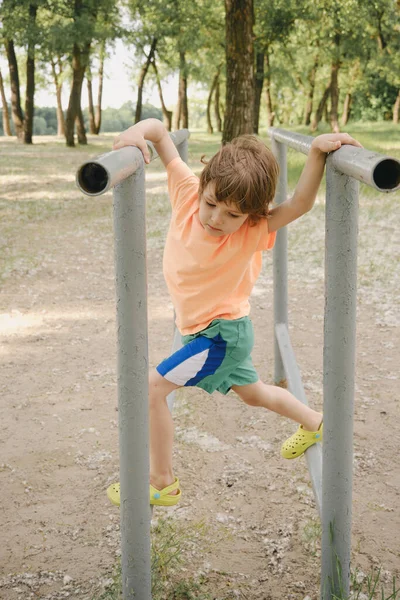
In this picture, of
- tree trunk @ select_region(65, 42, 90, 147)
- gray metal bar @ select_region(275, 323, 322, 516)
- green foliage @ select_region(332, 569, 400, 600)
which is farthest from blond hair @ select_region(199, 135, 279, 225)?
tree trunk @ select_region(65, 42, 90, 147)

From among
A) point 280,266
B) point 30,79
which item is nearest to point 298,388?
point 280,266

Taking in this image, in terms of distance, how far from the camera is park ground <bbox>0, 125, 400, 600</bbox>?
215 cm

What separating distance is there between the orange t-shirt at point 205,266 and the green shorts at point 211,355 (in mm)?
33

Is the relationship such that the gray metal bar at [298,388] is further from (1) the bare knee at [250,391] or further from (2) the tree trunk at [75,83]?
(2) the tree trunk at [75,83]

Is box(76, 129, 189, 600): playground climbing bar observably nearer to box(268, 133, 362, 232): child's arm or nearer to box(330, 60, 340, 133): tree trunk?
box(268, 133, 362, 232): child's arm

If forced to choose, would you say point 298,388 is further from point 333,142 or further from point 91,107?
point 91,107

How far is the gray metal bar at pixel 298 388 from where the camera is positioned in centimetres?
216

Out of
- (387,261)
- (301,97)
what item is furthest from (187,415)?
(301,97)

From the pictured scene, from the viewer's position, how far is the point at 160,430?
80.2 inches

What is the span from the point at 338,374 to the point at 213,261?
0.55 m

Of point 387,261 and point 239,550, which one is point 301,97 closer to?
point 387,261

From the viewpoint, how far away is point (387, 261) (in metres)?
5.80

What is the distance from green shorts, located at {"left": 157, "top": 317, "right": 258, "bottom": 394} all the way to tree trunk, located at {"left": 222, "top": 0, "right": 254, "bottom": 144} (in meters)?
8.67

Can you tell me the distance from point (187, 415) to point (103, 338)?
4.06ft
